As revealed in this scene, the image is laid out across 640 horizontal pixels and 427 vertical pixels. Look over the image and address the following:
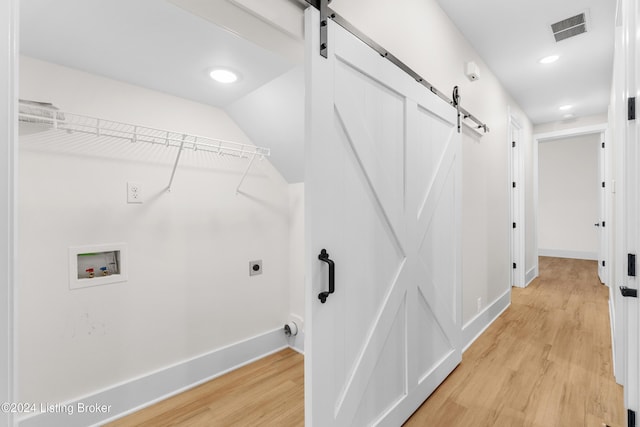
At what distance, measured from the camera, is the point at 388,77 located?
5.14 ft

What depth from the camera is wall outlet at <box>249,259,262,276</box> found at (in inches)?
101

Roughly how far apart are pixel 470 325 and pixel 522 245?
97.0 inches

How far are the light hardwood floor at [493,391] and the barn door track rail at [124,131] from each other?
1501 mm

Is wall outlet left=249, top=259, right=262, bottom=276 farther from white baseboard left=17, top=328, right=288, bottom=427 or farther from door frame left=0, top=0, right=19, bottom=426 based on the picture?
door frame left=0, top=0, right=19, bottom=426

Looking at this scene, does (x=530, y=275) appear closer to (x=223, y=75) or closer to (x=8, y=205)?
(x=223, y=75)

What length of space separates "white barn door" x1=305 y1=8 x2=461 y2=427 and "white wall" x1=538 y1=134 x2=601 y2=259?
268 inches

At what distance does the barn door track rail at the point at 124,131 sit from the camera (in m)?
1.51

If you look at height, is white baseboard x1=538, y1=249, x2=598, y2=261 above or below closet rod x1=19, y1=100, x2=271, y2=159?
below

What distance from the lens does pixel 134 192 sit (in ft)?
6.36

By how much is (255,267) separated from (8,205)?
2040 millimetres

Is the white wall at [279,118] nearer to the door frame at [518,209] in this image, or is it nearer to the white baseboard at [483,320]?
the white baseboard at [483,320]

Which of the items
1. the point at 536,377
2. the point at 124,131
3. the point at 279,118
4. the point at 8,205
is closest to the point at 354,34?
the point at 279,118

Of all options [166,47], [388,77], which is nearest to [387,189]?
[388,77]

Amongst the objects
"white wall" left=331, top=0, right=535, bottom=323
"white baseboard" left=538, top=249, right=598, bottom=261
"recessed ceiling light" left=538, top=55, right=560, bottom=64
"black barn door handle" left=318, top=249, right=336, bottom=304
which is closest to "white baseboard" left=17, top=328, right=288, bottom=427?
"black barn door handle" left=318, top=249, right=336, bottom=304
